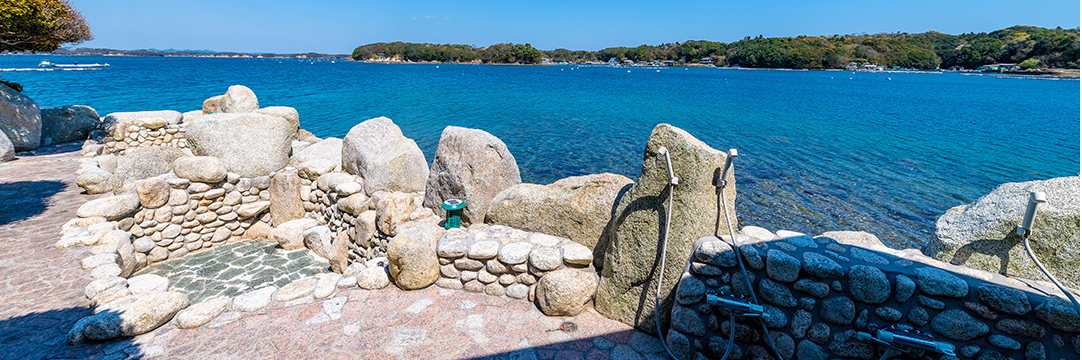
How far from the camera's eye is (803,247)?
13.9ft

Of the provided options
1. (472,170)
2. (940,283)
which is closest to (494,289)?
(472,170)

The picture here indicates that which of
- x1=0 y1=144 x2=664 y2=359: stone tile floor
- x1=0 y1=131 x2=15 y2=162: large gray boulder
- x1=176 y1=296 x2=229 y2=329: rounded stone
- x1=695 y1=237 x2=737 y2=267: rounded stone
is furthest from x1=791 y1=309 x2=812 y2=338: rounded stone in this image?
x1=0 y1=131 x2=15 y2=162: large gray boulder

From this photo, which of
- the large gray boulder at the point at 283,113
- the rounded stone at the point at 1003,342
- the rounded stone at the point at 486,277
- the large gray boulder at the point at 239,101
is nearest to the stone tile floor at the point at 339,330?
the rounded stone at the point at 486,277

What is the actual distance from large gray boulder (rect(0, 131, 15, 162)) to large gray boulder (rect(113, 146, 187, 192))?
13.2ft

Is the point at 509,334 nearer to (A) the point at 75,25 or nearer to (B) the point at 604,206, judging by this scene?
(B) the point at 604,206

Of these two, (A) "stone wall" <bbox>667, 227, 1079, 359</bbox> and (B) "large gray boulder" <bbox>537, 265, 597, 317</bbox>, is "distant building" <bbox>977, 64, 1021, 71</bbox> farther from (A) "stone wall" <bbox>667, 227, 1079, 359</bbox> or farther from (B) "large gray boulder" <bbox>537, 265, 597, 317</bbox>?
(B) "large gray boulder" <bbox>537, 265, 597, 317</bbox>

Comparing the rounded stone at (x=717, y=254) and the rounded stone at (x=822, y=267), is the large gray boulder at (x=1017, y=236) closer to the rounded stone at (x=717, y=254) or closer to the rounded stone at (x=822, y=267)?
the rounded stone at (x=822, y=267)

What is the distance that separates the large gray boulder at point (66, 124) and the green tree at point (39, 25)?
A: 2220mm

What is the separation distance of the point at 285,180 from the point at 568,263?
26.5 ft

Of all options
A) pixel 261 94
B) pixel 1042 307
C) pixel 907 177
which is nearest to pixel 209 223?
pixel 1042 307

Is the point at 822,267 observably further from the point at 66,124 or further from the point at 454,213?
the point at 66,124

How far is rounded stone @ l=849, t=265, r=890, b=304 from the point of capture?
11.9 feet

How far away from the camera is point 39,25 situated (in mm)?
11633

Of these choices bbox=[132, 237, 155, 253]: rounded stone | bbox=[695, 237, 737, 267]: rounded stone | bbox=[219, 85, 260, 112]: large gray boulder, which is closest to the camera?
bbox=[695, 237, 737, 267]: rounded stone
